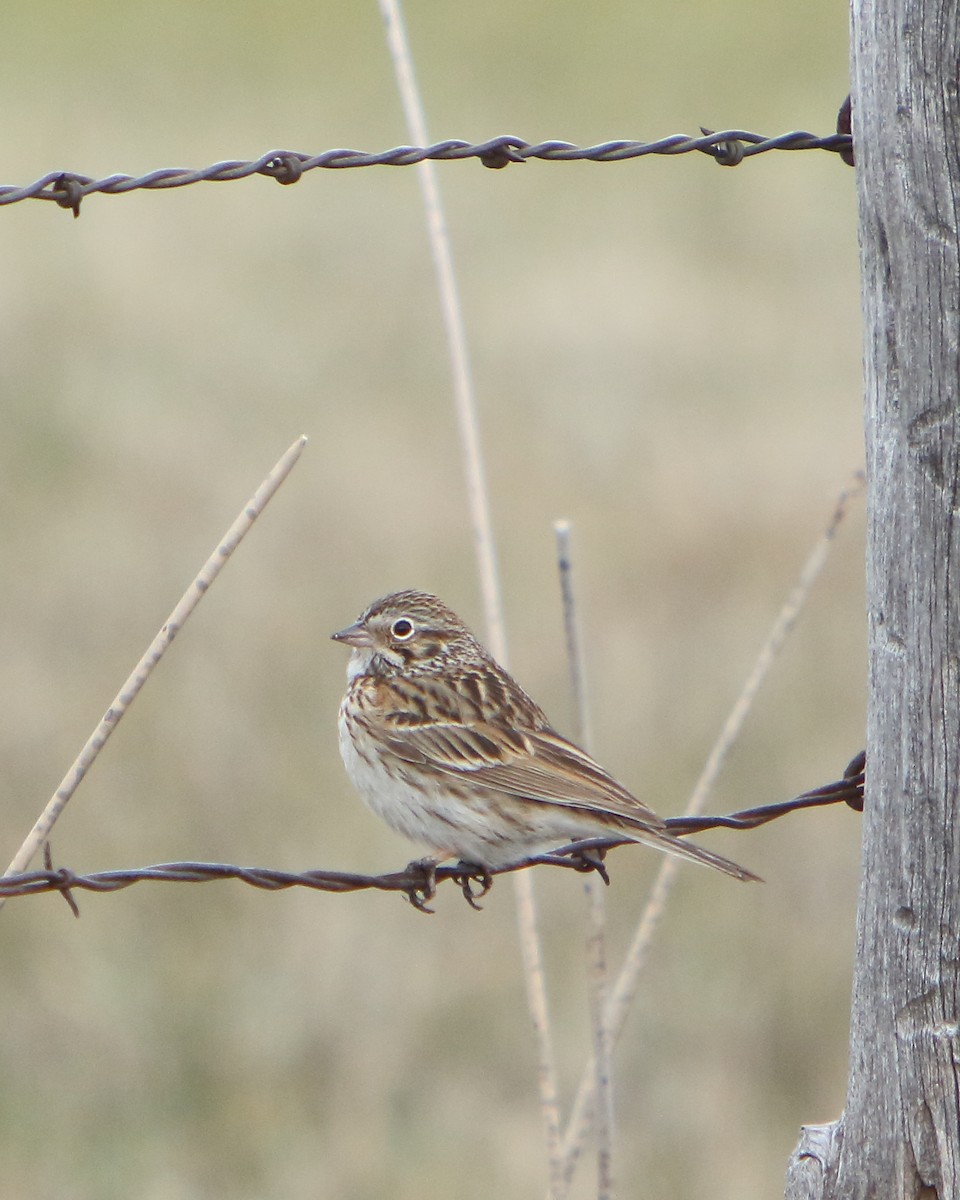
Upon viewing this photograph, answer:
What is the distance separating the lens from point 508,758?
18.2 ft

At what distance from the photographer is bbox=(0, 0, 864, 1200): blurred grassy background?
23.5 ft

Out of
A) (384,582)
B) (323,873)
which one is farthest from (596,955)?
(384,582)

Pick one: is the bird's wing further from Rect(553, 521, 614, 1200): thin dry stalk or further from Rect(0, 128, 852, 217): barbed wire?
Rect(0, 128, 852, 217): barbed wire

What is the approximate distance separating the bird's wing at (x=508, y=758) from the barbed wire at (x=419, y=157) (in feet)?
5.94

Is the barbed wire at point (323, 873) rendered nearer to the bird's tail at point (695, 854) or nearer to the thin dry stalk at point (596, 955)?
the bird's tail at point (695, 854)

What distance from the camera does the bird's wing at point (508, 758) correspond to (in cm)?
530

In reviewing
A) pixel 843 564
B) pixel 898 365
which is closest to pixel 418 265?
pixel 843 564

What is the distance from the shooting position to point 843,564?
12.3m

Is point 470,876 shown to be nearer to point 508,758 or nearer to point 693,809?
point 508,758

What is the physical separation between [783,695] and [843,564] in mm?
2189

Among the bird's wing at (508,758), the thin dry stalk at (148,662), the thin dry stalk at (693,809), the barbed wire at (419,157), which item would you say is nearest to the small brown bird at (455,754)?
the bird's wing at (508,758)

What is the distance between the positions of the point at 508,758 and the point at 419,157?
2142mm

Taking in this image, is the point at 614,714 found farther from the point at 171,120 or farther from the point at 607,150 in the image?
the point at 171,120

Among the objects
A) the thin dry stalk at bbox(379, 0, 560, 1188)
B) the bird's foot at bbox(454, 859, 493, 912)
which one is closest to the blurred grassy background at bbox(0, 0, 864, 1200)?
the bird's foot at bbox(454, 859, 493, 912)
